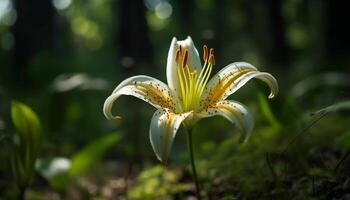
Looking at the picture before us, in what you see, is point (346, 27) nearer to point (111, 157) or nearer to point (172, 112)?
point (111, 157)

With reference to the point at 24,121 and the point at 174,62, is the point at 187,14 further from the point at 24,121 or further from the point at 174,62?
the point at 174,62

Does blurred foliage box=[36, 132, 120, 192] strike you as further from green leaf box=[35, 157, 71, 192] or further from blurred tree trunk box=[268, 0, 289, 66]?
blurred tree trunk box=[268, 0, 289, 66]

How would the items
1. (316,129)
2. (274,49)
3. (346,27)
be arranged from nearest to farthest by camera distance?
(316,129), (346,27), (274,49)

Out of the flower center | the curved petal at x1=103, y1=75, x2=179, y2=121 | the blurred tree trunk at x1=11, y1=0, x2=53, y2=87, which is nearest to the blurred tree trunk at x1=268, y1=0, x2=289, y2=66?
the blurred tree trunk at x1=11, y1=0, x2=53, y2=87

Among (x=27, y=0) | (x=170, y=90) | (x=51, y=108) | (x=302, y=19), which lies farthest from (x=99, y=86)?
(x=302, y=19)

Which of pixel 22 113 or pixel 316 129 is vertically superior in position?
pixel 22 113

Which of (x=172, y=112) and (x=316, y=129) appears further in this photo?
(x=316, y=129)

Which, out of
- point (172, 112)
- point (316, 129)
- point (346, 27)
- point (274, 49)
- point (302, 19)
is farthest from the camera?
point (302, 19)
